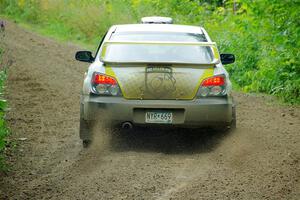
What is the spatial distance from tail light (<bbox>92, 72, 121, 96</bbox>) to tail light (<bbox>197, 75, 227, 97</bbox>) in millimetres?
1002

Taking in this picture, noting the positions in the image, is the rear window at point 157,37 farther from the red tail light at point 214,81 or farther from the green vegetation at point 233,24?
the green vegetation at point 233,24

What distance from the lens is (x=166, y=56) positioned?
8492 millimetres

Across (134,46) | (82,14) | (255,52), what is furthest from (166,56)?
(82,14)

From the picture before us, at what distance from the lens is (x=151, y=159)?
7.84 meters

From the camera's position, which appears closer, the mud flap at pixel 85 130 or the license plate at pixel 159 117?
the license plate at pixel 159 117

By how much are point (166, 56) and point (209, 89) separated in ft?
2.41

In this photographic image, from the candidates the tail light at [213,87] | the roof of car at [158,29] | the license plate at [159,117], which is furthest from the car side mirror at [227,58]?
the license plate at [159,117]

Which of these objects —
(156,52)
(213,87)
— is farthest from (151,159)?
(156,52)

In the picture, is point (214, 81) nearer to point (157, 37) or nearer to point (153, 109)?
point (153, 109)

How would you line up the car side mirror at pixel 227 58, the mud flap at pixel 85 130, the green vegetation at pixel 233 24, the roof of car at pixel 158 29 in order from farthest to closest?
the green vegetation at pixel 233 24, the car side mirror at pixel 227 58, the roof of car at pixel 158 29, the mud flap at pixel 85 130

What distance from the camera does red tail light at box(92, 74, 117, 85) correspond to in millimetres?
8102

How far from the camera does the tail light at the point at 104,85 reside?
8.10 m

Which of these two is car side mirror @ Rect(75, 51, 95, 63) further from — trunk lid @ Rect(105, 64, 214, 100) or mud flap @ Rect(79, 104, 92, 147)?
trunk lid @ Rect(105, 64, 214, 100)

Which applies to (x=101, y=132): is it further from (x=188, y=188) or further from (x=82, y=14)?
(x=82, y=14)
